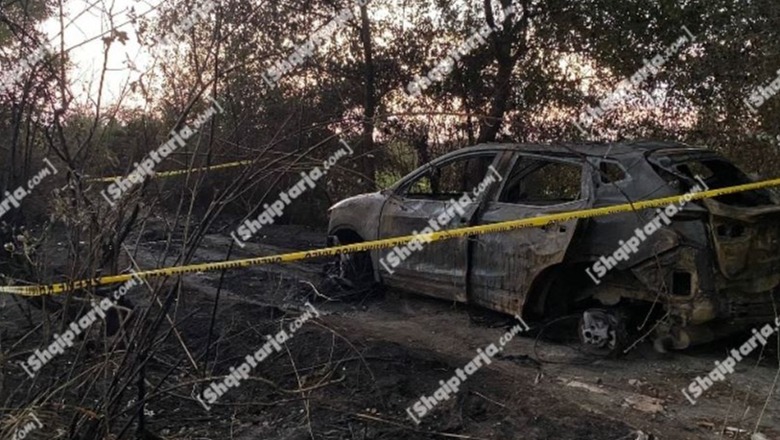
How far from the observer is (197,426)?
3.90m

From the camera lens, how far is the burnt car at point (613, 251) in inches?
A: 186

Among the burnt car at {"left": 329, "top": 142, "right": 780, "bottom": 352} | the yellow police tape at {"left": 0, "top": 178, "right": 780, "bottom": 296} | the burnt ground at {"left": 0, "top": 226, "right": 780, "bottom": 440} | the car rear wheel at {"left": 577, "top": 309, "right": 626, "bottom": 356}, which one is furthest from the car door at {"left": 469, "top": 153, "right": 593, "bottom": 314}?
the car rear wheel at {"left": 577, "top": 309, "right": 626, "bottom": 356}

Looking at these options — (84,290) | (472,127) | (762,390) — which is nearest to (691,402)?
(762,390)

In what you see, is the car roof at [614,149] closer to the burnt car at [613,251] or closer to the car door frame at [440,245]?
the burnt car at [613,251]

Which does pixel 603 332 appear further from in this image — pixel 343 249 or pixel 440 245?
pixel 343 249

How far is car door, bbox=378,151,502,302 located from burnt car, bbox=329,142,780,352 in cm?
1

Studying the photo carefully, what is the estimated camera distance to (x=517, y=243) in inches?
220

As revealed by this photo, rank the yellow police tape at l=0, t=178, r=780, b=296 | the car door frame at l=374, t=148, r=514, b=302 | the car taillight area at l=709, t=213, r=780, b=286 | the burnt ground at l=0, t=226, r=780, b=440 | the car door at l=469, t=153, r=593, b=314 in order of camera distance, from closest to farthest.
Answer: the yellow police tape at l=0, t=178, r=780, b=296
the burnt ground at l=0, t=226, r=780, b=440
the car taillight area at l=709, t=213, r=780, b=286
the car door at l=469, t=153, r=593, b=314
the car door frame at l=374, t=148, r=514, b=302

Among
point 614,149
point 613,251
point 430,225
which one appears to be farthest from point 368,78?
point 613,251

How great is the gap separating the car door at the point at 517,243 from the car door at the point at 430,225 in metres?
0.15

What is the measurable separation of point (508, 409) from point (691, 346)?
197 centimetres

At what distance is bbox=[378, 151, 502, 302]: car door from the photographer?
6.08 m

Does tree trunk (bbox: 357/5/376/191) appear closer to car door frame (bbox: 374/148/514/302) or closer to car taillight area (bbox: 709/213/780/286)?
car door frame (bbox: 374/148/514/302)

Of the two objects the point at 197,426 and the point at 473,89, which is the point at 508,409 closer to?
the point at 197,426
